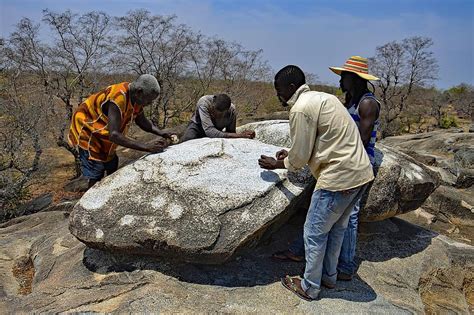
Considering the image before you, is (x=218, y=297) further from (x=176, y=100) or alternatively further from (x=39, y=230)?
(x=176, y=100)

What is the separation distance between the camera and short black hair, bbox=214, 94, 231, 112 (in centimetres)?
443

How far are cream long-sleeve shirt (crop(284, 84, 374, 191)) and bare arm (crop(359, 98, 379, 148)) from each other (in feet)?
1.10

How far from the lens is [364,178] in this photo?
2.89 m

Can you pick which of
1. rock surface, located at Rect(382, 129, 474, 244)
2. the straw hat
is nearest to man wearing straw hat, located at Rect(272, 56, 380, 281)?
the straw hat

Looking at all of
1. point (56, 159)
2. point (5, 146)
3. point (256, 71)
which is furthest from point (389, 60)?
point (5, 146)

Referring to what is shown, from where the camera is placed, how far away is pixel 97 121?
3891 millimetres

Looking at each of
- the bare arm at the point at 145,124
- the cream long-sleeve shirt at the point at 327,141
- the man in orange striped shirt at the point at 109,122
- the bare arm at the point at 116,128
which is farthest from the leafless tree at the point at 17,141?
the cream long-sleeve shirt at the point at 327,141

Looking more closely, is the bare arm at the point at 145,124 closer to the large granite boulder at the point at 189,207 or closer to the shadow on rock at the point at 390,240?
the large granite boulder at the point at 189,207

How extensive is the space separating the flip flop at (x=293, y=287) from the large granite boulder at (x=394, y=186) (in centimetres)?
98

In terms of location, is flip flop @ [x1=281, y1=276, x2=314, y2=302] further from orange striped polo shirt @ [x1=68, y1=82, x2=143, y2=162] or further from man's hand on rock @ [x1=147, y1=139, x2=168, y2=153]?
orange striped polo shirt @ [x1=68, y1=82, x2=143, y2=162]

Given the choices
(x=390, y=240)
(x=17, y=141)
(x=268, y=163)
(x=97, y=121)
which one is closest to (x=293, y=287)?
(x=268, y=163)

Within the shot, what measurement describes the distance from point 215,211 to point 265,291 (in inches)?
29.3

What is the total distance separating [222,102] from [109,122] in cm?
124

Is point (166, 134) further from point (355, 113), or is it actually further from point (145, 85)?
point (355, 113)
